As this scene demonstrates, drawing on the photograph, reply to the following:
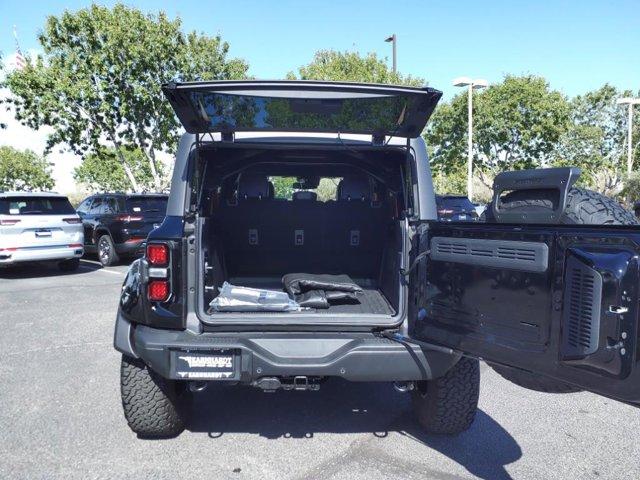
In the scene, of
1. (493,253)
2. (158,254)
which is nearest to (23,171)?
(158,254)

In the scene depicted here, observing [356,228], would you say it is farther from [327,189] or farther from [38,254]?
[38,254]

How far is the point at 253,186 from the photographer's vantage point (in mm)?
4398

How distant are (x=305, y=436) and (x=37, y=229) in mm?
8681

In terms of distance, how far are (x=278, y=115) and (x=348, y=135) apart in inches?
19.1

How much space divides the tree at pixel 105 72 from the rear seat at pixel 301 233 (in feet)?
49.3

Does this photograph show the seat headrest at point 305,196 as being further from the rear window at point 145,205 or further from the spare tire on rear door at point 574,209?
the rear window at point 145,205

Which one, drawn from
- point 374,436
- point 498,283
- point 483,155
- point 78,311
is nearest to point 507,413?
point 374,436

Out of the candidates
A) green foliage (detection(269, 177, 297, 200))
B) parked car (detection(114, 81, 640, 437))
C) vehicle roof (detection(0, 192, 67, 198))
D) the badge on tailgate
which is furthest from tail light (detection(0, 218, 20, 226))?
the badge on tailgate

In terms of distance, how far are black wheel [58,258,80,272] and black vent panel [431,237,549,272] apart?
1016 cm

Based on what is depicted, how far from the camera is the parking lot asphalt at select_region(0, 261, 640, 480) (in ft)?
9.84

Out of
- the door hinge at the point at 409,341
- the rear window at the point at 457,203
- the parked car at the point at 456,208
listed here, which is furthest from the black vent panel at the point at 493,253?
the rear window at the point at 457,203

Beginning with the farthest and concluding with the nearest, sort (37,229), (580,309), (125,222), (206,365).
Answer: (125,222), (37,229), (206,365), (580,309)

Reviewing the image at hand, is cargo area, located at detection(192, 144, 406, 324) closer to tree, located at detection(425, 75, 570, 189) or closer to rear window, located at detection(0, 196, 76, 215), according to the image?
rear window, located at detection(0, 196, 76, 215)

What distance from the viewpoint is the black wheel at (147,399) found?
317 centimetres
